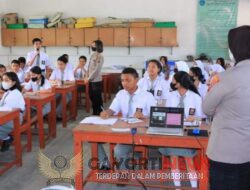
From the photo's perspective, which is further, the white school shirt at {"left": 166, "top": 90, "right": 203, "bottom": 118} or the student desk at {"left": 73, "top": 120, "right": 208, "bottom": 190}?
the white school shirt at {"left": 166, "top": 90, "right": 203, "bottom": 118}

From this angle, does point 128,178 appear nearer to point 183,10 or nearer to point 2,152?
point 2,152

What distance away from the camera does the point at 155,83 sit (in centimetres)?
510

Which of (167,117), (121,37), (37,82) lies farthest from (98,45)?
(167,117)

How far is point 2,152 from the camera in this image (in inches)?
176

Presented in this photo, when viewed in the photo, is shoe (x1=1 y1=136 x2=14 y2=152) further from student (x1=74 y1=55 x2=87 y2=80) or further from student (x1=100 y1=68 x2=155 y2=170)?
student (x1=74 y1=55 x2=87 y2=80)

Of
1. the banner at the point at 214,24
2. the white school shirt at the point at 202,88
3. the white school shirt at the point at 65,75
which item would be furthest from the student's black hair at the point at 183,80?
the banner at the point at 214,24

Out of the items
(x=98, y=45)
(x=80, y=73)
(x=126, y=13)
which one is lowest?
(x=80, y=73)

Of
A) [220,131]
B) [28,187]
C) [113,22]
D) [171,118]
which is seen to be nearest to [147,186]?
[171,118]

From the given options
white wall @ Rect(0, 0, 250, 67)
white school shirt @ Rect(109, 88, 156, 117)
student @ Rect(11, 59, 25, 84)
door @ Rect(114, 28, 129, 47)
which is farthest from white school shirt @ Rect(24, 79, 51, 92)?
white wall @ Rect(0, 0, 250, 67)

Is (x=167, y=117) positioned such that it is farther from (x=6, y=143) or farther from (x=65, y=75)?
(x=65, y=75)

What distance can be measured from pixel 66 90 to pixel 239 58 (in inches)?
166

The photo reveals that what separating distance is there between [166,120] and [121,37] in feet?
20.9

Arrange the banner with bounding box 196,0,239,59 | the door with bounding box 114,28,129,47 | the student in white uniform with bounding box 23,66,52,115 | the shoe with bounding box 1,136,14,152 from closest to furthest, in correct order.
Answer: the shoe with bounding box 1,136,14,152 → the student in white uniform with bounding box 23,66,52,115 → the banner with bounding box 196,0,239,59 → the door with bounding box 114,28,129,47

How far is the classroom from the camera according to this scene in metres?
1.87
